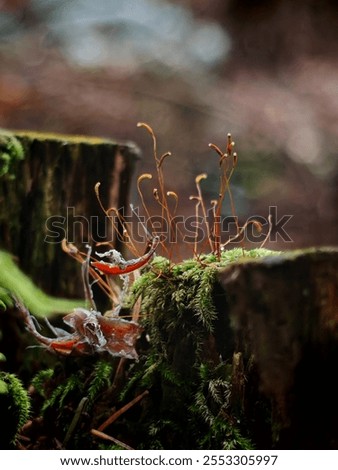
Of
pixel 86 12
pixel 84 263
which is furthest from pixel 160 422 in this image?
pixel 86 12

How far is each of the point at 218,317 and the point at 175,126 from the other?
77cm

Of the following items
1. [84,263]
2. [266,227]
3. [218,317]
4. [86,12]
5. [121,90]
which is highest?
[86,12]

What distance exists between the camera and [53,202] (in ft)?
3.63

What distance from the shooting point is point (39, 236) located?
1.10 meters

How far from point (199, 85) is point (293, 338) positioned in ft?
2.86

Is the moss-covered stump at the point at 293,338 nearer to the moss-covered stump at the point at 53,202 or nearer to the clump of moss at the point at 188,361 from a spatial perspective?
the clump of moss at the point at 188,361

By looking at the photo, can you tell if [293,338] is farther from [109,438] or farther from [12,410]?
[12,410]

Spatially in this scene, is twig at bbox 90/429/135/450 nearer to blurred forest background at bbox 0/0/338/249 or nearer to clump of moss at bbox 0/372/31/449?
clump of moss at bbox 0/372/31/449

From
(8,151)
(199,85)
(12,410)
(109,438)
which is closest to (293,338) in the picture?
(109,438)

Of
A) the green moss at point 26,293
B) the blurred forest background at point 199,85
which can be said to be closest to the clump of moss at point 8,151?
the green moss at point 26,293

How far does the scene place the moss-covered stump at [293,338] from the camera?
0.77m

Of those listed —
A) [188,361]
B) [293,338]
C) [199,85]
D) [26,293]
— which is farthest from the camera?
[199,85]

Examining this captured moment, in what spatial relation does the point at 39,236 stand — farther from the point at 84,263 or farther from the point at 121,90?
the point at 121,90
